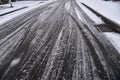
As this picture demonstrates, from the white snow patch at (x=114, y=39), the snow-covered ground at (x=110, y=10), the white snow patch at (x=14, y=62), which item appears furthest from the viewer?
the snow-covered ground at (x=110, y=10)

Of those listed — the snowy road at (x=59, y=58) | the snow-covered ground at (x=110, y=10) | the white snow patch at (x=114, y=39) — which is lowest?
the snow-covered ground at (x=110, y=10)

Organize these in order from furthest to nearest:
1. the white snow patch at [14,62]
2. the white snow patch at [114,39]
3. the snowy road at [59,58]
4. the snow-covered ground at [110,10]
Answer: the snow-covered ground at [110,10] < the white snow patch at [114,39] < the white snow patch at [14,62] < the snowy road at [59,58]

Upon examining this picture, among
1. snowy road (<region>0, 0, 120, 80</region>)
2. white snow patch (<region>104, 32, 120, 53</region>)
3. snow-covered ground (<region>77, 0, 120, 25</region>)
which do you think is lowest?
snow-covered ground (<region>77, 0, 120, 25</region>)

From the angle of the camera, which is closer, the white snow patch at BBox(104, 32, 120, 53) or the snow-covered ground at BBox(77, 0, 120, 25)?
the white snow patch at BBox(104, 32, 120, 53)

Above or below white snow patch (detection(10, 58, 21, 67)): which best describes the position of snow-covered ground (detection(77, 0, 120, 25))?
below

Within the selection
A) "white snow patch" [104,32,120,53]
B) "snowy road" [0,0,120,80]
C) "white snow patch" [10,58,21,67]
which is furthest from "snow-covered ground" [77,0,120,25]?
"white snow patch" [10,58,21,67]

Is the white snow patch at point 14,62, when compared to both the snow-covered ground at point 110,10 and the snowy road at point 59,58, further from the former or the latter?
the snow-covered ground at point 110,10

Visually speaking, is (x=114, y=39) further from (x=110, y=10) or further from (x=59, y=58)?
(x=110, y=10)

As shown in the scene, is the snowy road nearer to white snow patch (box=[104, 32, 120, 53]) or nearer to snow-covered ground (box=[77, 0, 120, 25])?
white snow patch (box=[104, 32, 120, 53])

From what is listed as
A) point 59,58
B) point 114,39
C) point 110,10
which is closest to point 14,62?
point 59,58

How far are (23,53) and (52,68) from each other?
1.43m

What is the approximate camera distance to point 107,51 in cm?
475

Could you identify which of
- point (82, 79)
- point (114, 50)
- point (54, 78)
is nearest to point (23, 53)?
point (54, 78)

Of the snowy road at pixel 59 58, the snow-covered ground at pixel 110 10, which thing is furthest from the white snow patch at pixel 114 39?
the snow-covered ground at pixel 110 10
